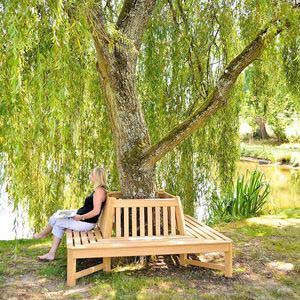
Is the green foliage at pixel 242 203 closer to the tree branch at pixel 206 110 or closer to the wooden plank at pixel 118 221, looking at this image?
the tree branch at pixel 206 110

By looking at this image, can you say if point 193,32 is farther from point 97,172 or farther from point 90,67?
point 97,172

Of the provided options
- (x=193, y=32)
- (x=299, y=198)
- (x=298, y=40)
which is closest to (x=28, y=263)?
(x=193, y=32)

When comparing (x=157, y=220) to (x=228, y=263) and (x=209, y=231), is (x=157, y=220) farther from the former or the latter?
(x=228, y=263)

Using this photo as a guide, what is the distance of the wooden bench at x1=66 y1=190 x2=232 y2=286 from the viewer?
4.08 meters

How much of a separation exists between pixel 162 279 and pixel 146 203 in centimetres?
72

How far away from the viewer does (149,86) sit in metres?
5.98

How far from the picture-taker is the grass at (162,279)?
3916 millimetres

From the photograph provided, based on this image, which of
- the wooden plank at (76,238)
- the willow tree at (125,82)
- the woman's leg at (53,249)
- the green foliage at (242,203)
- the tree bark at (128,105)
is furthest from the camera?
the green foliage at (242,203)

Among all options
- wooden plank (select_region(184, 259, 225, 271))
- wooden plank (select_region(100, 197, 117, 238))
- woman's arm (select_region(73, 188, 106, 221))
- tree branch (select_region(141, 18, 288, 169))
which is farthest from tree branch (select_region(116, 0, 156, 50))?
wooden plank (select_region(184, 259, 225, 271))

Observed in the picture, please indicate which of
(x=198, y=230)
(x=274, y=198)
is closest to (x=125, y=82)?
(x=198, y=230)

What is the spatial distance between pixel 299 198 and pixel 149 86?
660 cm

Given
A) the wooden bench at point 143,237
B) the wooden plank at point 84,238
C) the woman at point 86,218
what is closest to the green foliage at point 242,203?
the wooden bench at point 143,237

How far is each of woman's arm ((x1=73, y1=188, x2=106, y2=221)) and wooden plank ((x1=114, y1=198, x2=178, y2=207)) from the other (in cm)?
37

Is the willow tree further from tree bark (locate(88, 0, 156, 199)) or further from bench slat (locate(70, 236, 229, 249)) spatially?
bench slat (locate(70, 236, 229, 249))
